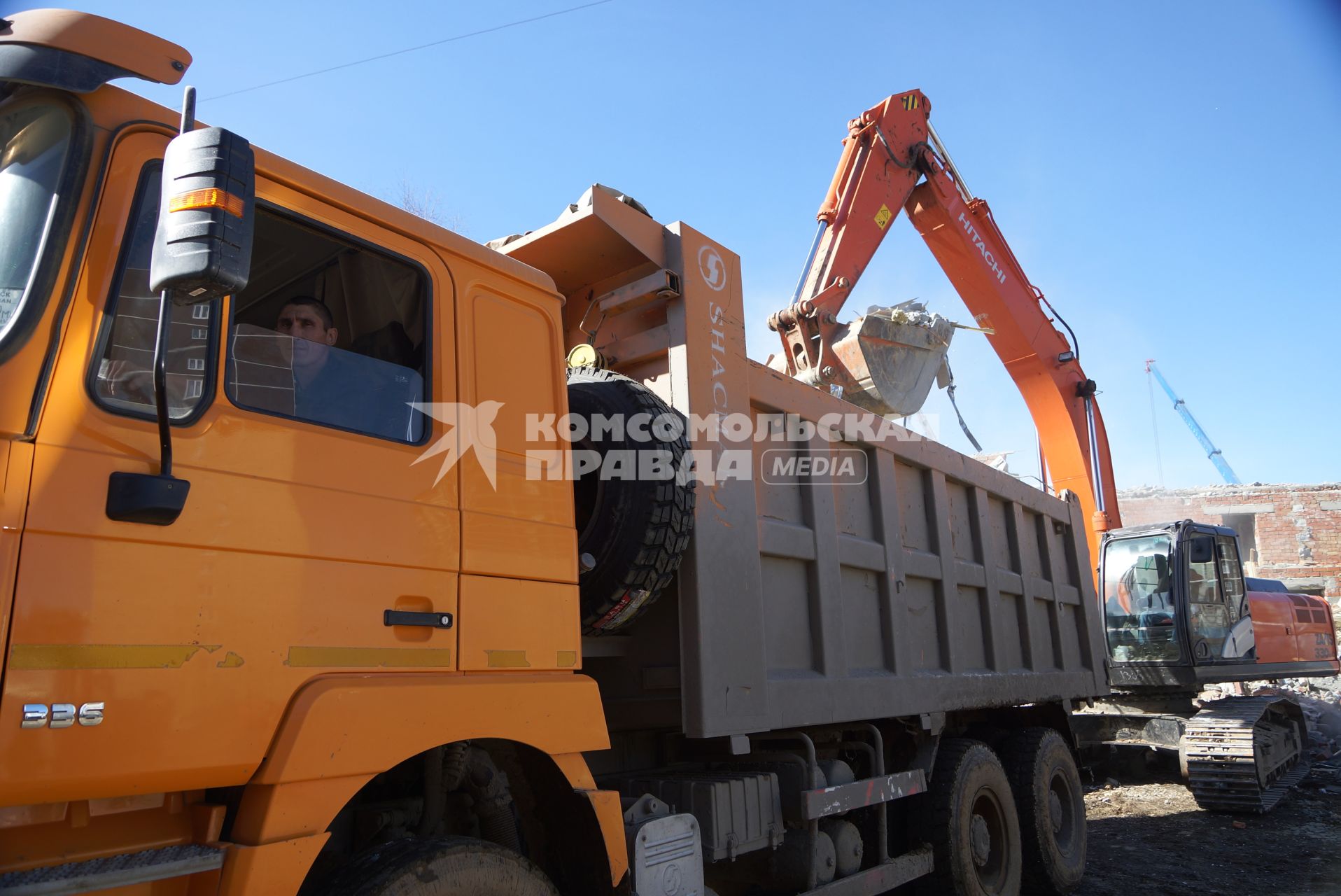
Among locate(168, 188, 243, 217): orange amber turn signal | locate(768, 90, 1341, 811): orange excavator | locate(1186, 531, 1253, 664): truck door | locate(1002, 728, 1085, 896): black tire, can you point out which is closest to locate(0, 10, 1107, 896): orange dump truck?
locate(168, 188, 243, 217): orange amber turn signal

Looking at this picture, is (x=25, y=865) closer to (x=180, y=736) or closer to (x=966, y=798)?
(x=180, y=736)

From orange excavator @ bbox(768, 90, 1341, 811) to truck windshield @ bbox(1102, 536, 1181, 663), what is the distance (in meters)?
0.01

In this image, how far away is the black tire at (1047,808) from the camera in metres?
6.06

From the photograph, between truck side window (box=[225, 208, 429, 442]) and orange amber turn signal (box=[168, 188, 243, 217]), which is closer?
orange amber turn signal (box=[168, 188, 243, 217])

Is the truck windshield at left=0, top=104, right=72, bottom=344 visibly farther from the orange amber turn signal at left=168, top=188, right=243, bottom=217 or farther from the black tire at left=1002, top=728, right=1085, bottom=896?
the black tire at left=1002, top=728, right=1085, bottom=896

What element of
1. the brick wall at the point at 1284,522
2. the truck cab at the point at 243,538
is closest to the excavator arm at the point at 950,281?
the truck cab at the point at 243,538

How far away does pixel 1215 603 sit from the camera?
11.1 metres

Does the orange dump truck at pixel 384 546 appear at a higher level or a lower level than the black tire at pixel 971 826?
higher

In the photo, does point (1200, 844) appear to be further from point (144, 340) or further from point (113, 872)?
point (144, 340)

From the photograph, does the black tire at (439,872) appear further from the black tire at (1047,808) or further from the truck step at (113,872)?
the black tire at (1047,808)

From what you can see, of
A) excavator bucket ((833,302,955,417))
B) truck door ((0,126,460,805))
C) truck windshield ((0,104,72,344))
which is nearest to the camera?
truck door ((0,126,460,805))

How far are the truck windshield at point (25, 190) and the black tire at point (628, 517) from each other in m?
1.76

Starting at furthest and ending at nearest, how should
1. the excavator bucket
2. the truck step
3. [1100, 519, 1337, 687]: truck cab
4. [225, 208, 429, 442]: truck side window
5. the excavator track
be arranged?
[1100, 519, 1337, 687]: truck cab → the excavator track → the excavator bucket → [225, 208, 429, 442]: truck side window → the truck step

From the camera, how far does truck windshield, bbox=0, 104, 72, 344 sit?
2.02m
